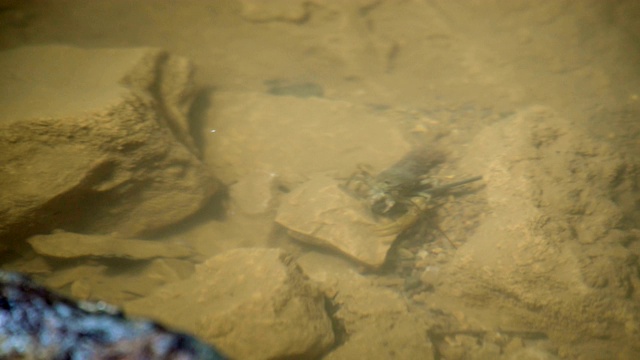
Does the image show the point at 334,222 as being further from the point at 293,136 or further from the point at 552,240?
the point at 552,240

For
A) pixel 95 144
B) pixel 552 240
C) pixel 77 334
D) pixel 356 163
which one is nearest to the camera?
pixel 77 334

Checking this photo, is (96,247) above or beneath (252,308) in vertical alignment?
beneath

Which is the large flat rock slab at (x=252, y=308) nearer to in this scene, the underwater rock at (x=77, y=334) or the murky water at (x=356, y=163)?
the murky water at (x=356, y=163)

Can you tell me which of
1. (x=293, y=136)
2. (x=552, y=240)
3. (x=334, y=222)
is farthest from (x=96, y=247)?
(x=552, y=240)

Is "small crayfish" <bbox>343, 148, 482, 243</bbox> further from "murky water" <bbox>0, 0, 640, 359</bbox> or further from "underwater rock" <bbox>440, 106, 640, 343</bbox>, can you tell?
"underwater rock" <bbox>440, 106, 640, 343</bbox>

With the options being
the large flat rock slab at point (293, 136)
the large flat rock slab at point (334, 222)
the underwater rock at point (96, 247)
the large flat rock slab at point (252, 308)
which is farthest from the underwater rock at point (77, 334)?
the large flat rock slab at point (293, 136)

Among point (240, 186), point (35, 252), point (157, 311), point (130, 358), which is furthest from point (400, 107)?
point (130, 358)
